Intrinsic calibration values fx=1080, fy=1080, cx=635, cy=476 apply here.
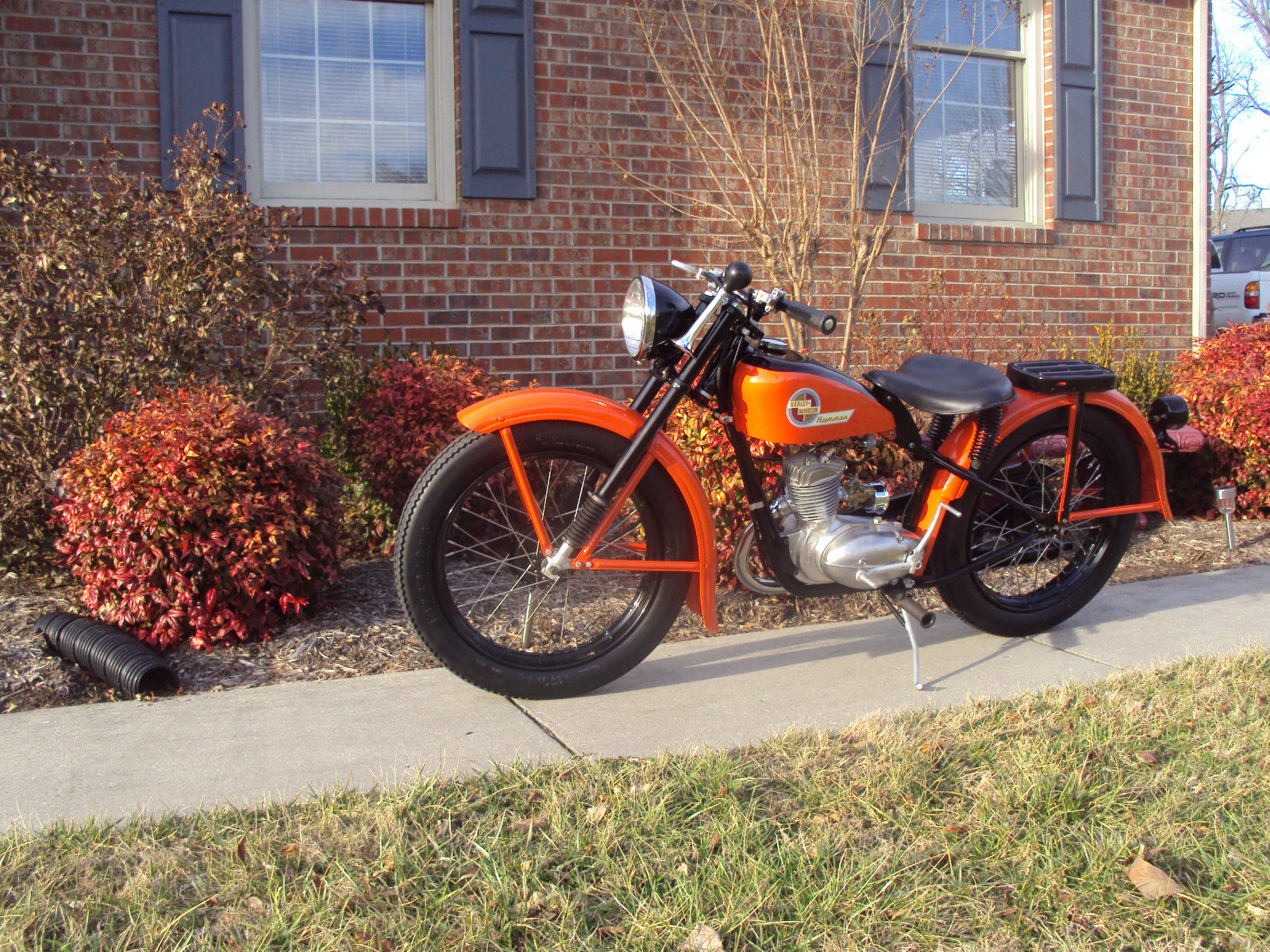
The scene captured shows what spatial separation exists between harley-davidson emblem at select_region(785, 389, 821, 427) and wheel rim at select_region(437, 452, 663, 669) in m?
0.52

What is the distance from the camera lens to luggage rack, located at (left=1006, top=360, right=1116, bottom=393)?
12.5ft

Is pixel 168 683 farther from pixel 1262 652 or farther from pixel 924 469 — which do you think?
pixel 1262 652

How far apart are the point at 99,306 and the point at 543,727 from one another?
8.49 ft

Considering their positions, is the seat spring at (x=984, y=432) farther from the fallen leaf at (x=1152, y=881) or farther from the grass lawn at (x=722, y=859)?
the fallen leaf at (x=1152, y=881)

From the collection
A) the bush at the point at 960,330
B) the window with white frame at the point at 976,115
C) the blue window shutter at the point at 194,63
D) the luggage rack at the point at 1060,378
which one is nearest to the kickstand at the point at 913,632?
the luggage rack at the point at 1060,378

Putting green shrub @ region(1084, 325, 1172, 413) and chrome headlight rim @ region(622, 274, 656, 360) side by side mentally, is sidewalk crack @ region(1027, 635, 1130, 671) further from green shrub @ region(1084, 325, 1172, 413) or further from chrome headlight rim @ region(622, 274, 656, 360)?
green shrub @ region(1084, 325, 1172, 413)

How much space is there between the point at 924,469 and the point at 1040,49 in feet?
17.4

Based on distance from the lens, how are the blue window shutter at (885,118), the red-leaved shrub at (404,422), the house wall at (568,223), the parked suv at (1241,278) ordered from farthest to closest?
1. the parked suv at (1241,278)
2. the blue window shutter at (885,118)
3. the house wall at (568,223)
4. the red-leaved shrub at (404,422)

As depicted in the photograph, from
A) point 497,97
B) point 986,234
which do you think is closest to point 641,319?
point 497,97

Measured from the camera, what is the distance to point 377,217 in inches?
232

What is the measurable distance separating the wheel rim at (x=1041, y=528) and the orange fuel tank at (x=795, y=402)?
786mm

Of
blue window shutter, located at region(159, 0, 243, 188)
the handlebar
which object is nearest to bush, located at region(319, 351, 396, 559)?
blue window shutter, located at region(159, 0, 243, 188)

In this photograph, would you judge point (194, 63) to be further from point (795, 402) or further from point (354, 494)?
point (795, 402)

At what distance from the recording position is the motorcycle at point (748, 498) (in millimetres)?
3174
